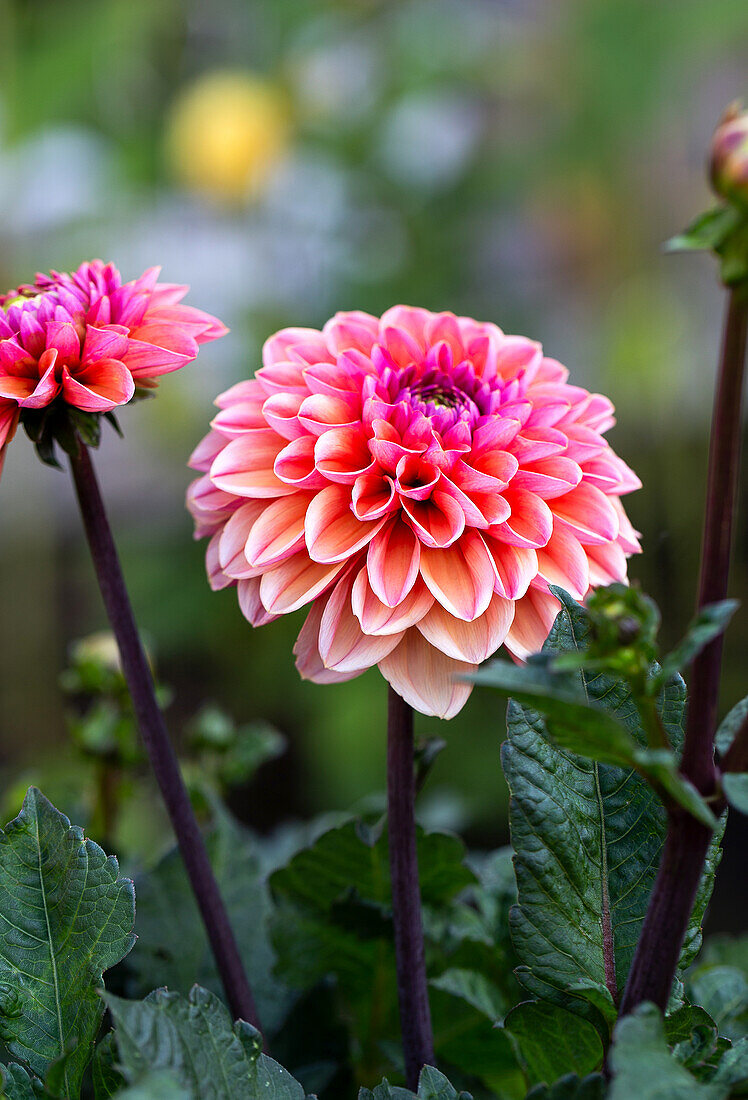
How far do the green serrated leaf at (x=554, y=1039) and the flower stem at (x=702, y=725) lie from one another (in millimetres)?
42

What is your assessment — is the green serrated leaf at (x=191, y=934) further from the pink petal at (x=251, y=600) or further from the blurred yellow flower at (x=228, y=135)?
the blurred yellow flower at (x=228, y=135)

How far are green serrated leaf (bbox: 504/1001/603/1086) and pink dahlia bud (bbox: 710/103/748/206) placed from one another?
0.19m

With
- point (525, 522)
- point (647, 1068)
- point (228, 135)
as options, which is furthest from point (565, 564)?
point (228, 135)

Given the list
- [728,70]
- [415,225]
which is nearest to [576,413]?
[415,225]

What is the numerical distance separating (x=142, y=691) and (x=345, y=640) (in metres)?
0.06

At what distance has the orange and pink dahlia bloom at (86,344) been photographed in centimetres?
26

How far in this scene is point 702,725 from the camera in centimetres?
21

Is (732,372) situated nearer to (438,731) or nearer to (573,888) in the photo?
(573,888)

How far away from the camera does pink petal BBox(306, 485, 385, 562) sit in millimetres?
251

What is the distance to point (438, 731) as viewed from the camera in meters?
1.13

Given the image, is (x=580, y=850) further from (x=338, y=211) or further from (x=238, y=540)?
(x=338, y=211)

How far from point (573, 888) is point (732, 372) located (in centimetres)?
14

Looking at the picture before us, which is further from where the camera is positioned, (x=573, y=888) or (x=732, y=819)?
(x=732, y=819)

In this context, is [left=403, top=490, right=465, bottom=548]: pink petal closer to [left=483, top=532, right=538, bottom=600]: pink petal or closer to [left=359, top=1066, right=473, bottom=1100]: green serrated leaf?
[left=483, top=532, right=538, bottom=600]: pink petal
